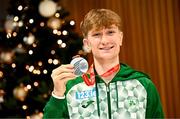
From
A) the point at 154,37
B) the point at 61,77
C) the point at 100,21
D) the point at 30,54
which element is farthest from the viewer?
the point at 154,37

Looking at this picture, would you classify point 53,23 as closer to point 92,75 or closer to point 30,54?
point 30,54

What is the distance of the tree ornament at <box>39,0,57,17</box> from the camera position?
4.20 meters

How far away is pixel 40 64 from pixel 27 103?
0.47m

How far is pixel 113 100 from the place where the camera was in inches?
89.4

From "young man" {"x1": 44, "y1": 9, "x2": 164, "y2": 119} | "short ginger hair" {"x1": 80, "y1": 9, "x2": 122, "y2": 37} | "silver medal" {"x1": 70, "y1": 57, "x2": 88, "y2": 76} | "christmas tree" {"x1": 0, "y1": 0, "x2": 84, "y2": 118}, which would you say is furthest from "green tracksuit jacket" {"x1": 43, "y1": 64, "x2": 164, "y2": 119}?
"christmas tree" {"x1": 0, "y1": 0, "x2": 84, "y2": 118}

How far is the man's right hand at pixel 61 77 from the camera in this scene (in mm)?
2092

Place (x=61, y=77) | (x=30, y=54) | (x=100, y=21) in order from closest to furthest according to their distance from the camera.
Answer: (x=61, y=77), (x=100, y=21), (x=30, y=54)

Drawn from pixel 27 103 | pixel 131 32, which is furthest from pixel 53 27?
pixel 131 32

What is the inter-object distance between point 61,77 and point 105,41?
13.1 inches

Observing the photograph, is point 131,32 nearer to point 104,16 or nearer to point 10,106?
point 10,106

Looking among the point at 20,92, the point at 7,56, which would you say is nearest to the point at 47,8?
the point at 7,56

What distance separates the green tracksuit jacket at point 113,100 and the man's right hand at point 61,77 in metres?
0.09

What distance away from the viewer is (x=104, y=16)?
2.21 metres

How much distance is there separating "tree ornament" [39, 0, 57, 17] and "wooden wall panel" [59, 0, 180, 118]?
1.02m
